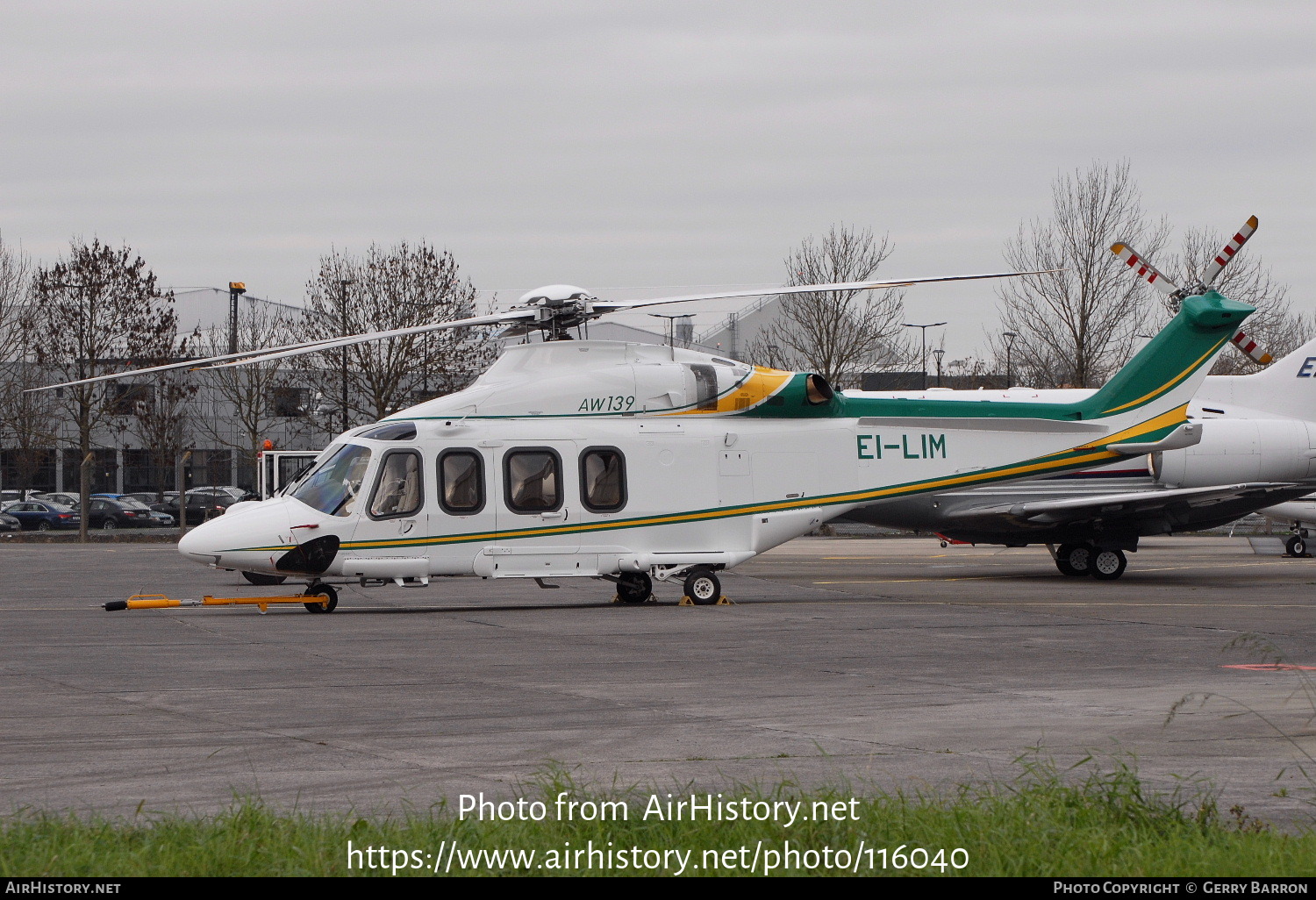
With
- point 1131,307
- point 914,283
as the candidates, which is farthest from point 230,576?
point 1131,307

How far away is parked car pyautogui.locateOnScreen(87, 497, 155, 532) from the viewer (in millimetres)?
52781

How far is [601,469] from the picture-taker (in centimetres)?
1809

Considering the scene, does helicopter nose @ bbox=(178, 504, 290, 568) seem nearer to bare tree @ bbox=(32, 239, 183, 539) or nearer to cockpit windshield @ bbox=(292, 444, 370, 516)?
cockpit windshield @ bbox=(292, 444, 370, 516)

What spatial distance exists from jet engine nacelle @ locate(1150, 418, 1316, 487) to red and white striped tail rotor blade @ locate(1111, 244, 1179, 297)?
325 centimetres

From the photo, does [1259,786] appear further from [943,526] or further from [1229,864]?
[943,526]

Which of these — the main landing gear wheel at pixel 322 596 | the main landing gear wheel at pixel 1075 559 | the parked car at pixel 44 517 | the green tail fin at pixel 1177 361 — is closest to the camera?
the main landing gear wheel at pixel 322 596

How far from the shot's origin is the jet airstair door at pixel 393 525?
1730 cm

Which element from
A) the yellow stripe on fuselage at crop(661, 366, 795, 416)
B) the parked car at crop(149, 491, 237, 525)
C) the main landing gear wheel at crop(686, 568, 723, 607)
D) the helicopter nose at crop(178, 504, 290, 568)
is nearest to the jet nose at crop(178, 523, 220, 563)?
the helicopter nose at crop(178, 504, 290, 568)

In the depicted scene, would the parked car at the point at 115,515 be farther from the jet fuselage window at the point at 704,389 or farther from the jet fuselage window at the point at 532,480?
the jet fuselage window at the point at 704,389

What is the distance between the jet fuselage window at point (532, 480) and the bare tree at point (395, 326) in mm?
27313


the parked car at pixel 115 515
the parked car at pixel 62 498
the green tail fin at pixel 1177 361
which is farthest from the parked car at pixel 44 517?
the green tail fin at pixel 1177 361

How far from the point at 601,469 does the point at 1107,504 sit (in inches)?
406

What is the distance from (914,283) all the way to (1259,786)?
9.35 meters
